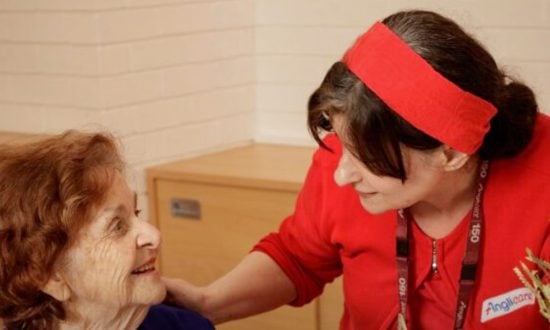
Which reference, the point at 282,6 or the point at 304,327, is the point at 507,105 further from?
the point at 282,6

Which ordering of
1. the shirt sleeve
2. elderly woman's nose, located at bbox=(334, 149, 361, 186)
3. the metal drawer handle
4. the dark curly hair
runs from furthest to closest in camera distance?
the metal drawer handle → the shirt sleeve → elderly woman's nose, located at bbox=(334, 149, 361, 186) → the dark curly hair

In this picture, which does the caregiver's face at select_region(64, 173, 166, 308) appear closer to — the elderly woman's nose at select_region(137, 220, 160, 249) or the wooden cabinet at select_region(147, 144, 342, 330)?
the elderly woman's nose at select_region(137, 220, 160, 249)

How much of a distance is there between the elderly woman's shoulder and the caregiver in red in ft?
0.23

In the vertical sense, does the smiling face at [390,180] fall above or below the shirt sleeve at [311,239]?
above

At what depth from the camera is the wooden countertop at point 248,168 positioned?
318 cm

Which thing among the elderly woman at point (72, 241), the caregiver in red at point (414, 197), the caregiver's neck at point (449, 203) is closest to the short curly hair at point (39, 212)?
the elderly woman at point (72, 241)

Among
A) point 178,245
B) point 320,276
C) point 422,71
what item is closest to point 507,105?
point 422,71

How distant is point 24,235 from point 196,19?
1.92 meters

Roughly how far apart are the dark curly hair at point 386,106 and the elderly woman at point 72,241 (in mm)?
389

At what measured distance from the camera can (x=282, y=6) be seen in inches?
145

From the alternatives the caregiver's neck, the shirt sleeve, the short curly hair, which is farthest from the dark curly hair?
the short curly hair

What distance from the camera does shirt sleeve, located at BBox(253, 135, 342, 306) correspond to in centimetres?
217

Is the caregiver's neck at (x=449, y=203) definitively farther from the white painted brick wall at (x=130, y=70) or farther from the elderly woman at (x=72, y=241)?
the white painted brick wall at (x=130, y=70)

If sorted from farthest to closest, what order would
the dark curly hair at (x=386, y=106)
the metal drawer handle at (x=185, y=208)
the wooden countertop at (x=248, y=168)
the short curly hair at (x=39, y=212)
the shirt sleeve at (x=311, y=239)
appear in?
1. the metal drawer handle at (x=185, y=208)
2. the wooden countertop at (x=248, y=168)
3. the shirt sleeve at (x=311, y=239)
4. the dark curly hair at (x=386, y=106)
5. the short curly hair at (x=39, y=212)
